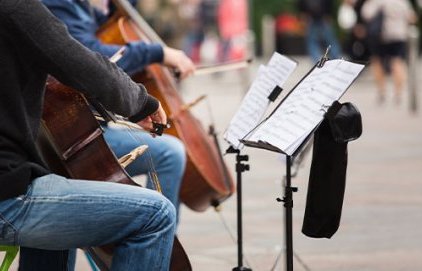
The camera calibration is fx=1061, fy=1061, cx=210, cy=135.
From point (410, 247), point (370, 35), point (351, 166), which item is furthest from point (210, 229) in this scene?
point (370, 35)

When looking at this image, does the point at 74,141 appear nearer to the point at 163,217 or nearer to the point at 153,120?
the point at 153,120

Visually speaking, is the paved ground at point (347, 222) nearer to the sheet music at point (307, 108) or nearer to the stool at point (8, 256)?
the sheet music at point (307, 108)

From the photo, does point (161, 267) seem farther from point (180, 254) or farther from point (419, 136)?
point (419, 136)

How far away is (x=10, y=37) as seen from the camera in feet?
10.2

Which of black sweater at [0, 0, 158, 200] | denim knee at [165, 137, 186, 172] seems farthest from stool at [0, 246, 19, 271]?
denim knee at [165, 137, 186, 172]

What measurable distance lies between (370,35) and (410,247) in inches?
409

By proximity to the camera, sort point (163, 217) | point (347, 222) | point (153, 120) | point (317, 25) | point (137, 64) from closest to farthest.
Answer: point (163, 217) < point (153, 120) < point (137, 64) < point (347, 222) < point (317, 25)

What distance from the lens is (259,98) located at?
4.32 meters

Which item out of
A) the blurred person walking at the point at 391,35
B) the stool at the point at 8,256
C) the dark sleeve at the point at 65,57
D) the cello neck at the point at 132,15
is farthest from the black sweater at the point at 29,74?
the blurred person walking at the point at 391,35

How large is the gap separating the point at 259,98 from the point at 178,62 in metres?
0.89

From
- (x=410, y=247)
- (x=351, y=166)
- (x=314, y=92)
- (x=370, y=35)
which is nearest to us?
(x=314, y=92)

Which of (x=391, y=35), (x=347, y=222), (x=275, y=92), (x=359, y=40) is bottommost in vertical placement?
(x=359, y=40)

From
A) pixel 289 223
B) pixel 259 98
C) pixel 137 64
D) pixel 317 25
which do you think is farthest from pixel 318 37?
pixel 289 223

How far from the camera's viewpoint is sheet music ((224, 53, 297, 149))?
4.25m
